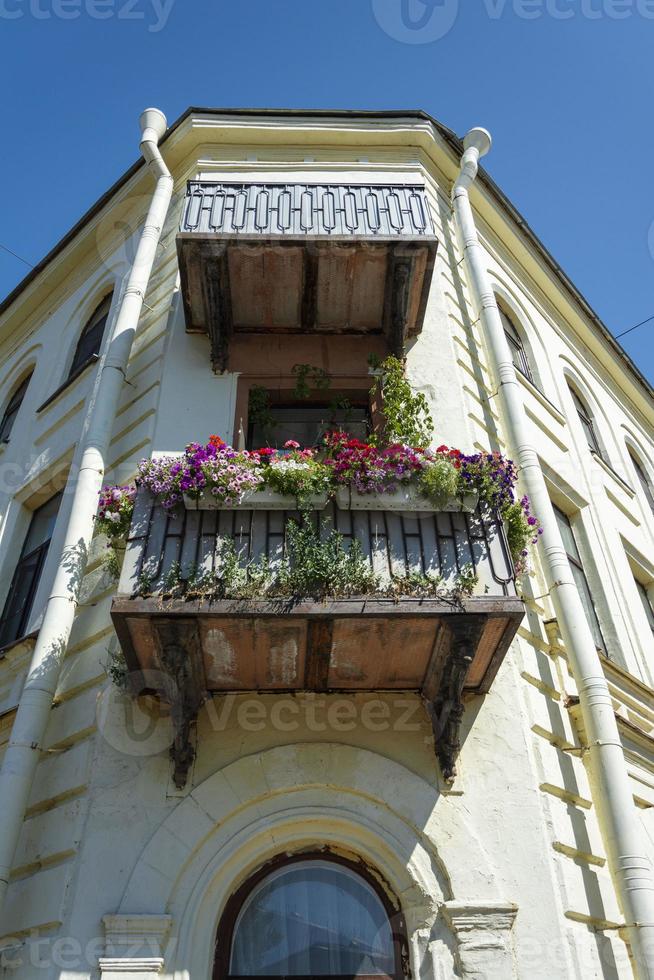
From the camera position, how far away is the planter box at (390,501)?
5910 millimetres

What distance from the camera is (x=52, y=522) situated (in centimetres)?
896

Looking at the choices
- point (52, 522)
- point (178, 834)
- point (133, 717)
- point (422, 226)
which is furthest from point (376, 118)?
point (178, 834)

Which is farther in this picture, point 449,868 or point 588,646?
point 588,646

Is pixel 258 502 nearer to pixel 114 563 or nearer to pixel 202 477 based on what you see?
pixel 202 477

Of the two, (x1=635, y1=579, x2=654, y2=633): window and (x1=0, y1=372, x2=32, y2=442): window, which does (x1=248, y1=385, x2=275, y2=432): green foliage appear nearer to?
(x1=0, y1=372, x2=32, y2=442): window

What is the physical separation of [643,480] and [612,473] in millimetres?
2816

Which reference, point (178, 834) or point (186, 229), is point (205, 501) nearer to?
point (178, 834)

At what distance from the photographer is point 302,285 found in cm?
809

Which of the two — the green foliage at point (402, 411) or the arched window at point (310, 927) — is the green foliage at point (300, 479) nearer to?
the green foliage at point (402, 411)

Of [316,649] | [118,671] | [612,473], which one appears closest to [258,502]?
[316,649]

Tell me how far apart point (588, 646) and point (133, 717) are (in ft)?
12.1

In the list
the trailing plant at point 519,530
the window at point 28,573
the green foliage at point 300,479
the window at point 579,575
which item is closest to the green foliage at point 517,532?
the trailing plant at point 519,530

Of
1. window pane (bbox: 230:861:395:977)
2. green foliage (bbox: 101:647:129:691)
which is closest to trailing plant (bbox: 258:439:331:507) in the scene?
green foliage (bbox: 101:647:129:691)

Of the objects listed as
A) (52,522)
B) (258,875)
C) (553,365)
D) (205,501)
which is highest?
(553,365)
